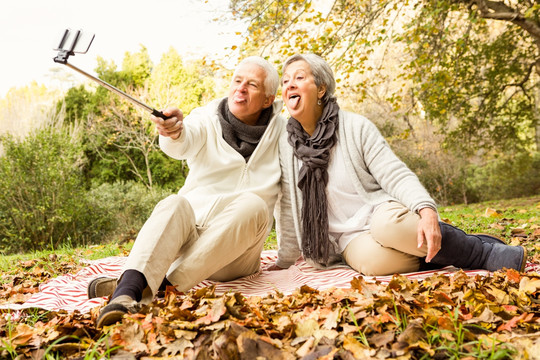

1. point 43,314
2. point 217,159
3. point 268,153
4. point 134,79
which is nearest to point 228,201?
point 217,159

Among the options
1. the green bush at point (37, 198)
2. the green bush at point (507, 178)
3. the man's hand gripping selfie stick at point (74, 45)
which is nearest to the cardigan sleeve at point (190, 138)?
the man's hand gripping selfie stick at point (74, 45)

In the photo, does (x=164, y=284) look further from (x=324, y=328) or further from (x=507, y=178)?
(x=507, y=178)

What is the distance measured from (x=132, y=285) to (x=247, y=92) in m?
1.50

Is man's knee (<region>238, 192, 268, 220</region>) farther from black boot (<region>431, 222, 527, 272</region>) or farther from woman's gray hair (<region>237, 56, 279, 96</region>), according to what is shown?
black boot (<region>431, 222, 527, 272</region>)

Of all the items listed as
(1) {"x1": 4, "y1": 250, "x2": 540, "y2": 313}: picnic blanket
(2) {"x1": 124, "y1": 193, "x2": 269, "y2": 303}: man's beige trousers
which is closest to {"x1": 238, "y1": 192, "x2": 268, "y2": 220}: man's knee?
(2) {"x1": 124, "y1": 193, "x2": 269, "y2": 303}: man's beige trousers

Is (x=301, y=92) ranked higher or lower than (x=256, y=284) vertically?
higher

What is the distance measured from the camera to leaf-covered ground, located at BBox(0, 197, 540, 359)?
4.74 feet

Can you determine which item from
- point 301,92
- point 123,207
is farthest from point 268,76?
point 123,207

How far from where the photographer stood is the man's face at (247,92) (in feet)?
9.97

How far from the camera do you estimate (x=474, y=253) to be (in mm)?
2691

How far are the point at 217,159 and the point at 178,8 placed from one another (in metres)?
5.66

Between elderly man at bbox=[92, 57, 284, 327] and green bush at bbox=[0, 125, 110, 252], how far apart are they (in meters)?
5.08

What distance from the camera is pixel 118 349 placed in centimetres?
157

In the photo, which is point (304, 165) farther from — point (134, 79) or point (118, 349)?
point (134, 79)
